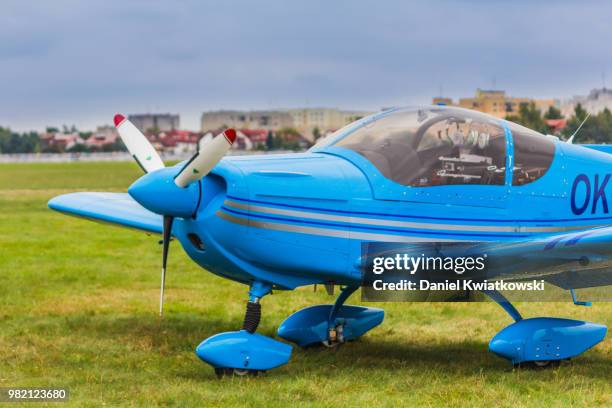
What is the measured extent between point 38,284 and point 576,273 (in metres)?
7.68

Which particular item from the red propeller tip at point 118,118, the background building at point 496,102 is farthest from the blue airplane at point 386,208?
the background building at point 496,102

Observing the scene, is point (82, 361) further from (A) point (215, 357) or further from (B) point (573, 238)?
(B) point (573, 238)

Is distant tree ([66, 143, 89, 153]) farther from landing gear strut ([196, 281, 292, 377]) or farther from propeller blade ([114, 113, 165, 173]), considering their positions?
landing gear strut ([196, 281, 292, 377])

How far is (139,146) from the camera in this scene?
8.77 meters

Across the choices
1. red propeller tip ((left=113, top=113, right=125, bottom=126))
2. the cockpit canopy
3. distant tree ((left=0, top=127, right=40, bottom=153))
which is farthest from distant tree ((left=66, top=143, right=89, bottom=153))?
the cockpit canopy

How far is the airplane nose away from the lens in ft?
23.7

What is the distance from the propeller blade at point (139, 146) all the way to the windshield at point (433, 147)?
1636mm

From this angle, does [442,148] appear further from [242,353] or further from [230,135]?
[242,353]

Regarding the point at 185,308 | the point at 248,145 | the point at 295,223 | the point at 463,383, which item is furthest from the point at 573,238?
the point at 248,145

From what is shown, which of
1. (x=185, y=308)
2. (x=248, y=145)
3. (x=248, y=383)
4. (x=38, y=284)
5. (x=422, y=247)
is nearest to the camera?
(x=248, y=383)

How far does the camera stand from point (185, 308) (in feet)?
37.5

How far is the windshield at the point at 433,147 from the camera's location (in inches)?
312

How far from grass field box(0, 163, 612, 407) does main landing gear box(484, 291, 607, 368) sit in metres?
0.13

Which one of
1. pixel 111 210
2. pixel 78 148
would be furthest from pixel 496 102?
pixel 111 210
